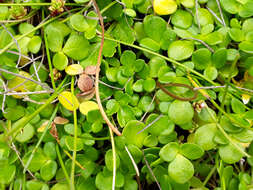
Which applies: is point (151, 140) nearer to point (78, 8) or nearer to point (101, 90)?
point (101, 90)

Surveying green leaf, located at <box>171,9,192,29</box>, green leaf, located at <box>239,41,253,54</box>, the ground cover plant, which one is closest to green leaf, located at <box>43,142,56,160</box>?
the ground cover plant

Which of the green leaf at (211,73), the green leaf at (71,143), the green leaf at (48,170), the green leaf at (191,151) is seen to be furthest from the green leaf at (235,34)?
the green leaf at (48,170)

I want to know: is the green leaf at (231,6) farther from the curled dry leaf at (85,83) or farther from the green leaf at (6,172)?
the green leaf at (6,172)

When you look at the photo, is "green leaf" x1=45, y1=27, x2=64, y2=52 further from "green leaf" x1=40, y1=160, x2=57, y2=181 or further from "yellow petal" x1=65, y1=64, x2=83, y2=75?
"green leaf" x1=40, y1=160, x2=57, y2=181

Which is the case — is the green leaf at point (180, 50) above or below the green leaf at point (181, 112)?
above

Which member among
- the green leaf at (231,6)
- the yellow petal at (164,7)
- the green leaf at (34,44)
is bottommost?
the green leaf at (34,44)

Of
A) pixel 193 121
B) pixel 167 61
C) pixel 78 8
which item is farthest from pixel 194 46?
pixel 78 8

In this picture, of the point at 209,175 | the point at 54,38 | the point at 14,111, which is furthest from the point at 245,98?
the point at 14,111
